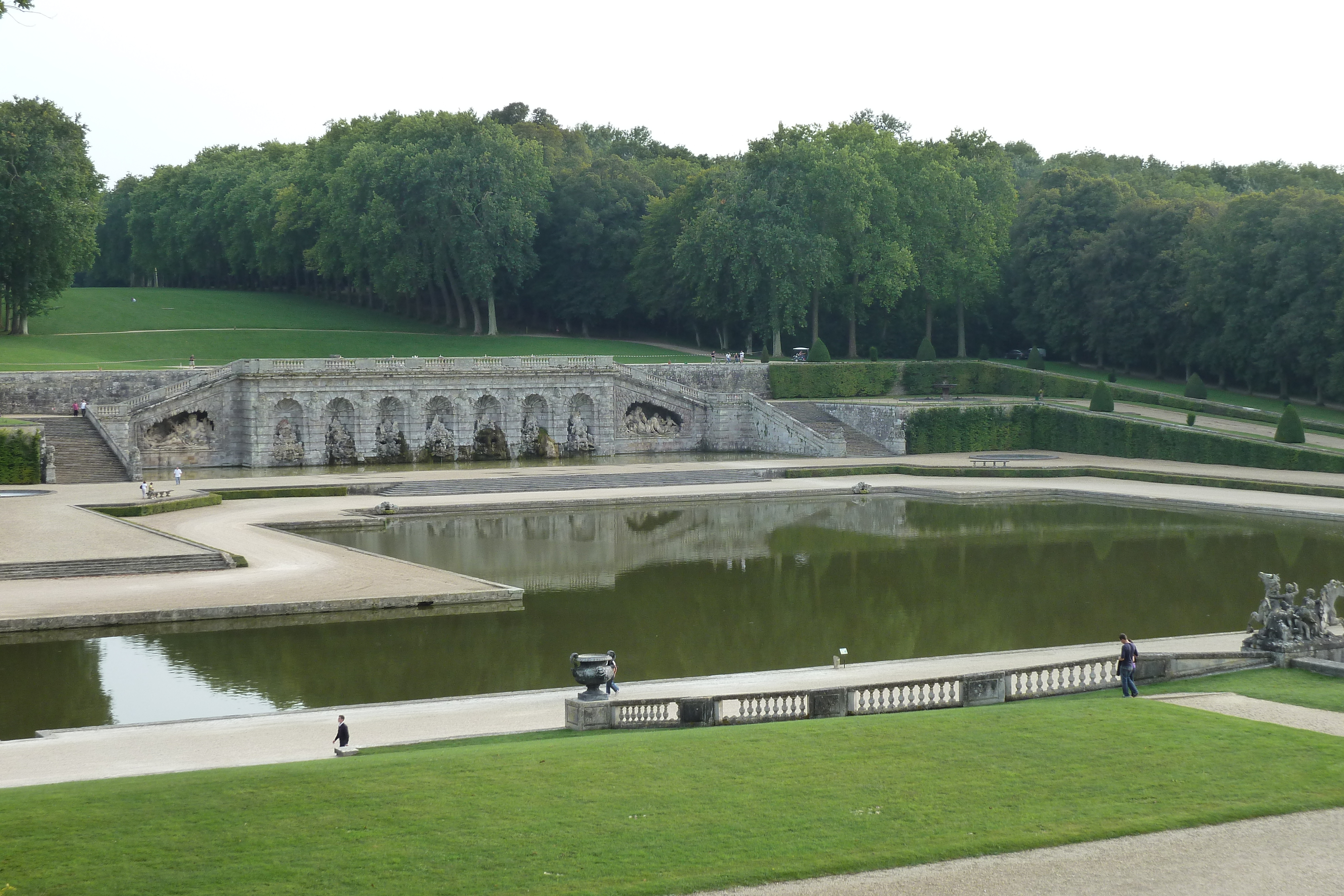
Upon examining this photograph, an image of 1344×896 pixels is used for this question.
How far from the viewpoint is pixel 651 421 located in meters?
71.6

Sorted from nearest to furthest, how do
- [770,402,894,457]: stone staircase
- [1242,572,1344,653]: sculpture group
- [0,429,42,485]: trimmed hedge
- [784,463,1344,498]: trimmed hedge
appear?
1. [1242,572,1344,653]: sculpture group
2. [0,429,42,485]: trimmed hedge
3. [784,463,1344,498]: trimmed hedge
4. [770,402,894,457]: stone staircase

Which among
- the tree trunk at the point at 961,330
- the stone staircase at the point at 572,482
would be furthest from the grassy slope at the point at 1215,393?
the stone staircase at the point at 572,482

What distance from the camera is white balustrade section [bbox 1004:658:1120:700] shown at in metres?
22.4

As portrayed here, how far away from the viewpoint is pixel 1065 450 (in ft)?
226

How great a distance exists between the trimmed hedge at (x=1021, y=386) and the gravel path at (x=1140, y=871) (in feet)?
184

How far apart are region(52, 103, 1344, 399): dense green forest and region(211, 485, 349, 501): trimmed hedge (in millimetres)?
34732

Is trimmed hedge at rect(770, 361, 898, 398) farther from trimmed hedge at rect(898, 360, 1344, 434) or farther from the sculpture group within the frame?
the sculpture group

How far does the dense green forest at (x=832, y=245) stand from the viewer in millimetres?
72562

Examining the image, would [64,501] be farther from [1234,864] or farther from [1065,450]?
[1065,450]

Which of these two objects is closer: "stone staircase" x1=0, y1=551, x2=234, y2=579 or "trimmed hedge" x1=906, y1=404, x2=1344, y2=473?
"stone staircase" x1=0, y1=551, x2=234, y2=579

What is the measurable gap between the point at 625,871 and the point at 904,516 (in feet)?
117

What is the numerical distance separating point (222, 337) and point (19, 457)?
3228cm

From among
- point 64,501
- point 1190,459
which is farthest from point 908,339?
point 64,501

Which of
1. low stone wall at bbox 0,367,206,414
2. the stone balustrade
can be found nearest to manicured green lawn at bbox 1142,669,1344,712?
the stone balustrade
